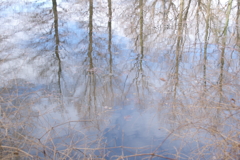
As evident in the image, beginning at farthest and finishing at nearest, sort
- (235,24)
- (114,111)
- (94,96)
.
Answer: (235,24)
(94,96)
(114,111)

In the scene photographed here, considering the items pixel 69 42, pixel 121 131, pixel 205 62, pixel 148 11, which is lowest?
pixel 121 131

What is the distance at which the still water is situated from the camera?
8.42ft

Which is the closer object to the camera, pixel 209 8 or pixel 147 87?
pixel 147 87

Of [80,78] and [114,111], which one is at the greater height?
[80,78]

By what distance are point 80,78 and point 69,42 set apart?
203 cm

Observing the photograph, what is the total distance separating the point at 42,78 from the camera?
4246 millimetres

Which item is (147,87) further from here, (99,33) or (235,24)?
(235,24)

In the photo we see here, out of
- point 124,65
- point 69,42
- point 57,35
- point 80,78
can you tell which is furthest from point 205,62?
point 57,35

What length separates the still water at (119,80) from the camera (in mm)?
2566

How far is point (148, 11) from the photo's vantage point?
837cm

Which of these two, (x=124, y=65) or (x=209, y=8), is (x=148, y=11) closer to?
(x=209, y=8)

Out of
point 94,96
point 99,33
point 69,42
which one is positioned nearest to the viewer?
point 94,96

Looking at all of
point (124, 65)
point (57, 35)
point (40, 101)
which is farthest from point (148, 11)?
point (40, 101)

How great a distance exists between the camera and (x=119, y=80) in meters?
4.31
